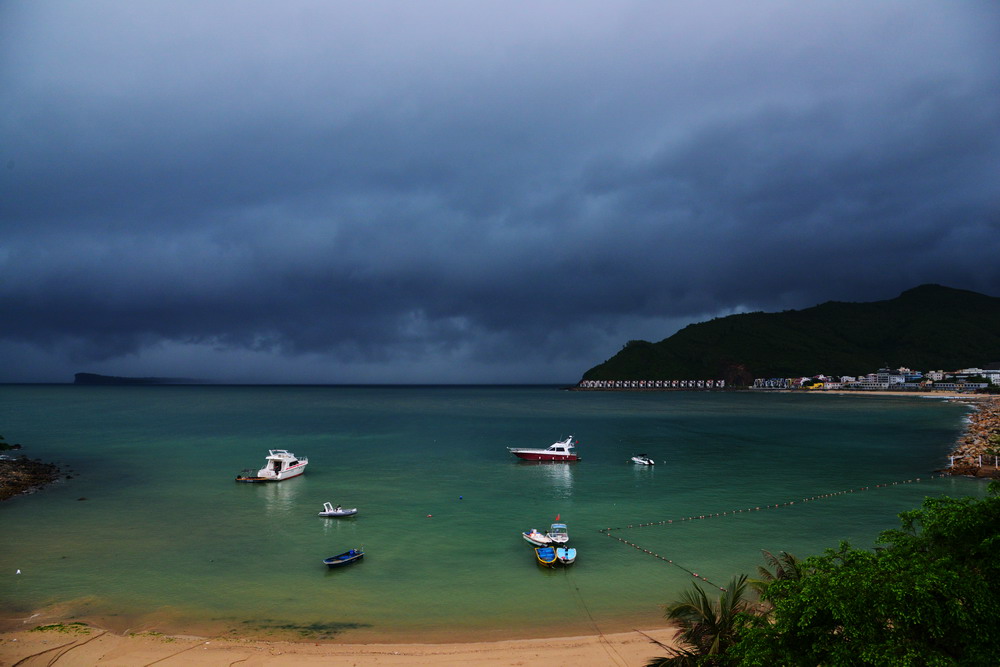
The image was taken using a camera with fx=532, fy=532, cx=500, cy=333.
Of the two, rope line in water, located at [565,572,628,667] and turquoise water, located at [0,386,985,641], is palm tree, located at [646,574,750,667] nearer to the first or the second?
rope line in water, located at [565,572,628,667]

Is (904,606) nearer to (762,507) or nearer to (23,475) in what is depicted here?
(762,507)

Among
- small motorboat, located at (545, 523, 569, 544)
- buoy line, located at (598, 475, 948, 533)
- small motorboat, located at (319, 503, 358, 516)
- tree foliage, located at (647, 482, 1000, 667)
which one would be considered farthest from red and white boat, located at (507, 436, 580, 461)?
tree foliage, located at (647, 482, 1000, 667)

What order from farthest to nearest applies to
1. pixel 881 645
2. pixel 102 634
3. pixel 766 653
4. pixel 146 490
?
pixel 146 490
pixel 102 634
pixel 766 653
pixel 881 645

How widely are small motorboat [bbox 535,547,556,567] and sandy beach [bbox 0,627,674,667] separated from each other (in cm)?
762

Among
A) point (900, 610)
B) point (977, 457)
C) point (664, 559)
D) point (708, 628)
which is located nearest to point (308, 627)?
point (708, 628)

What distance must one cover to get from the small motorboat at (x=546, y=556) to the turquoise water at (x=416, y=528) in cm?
58

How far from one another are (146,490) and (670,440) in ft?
231

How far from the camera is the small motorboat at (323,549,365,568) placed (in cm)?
2856

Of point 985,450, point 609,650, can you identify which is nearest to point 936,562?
point 609,650

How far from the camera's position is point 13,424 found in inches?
4232

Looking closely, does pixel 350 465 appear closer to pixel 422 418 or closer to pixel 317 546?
pixel 317 546

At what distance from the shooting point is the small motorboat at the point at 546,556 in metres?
28.2

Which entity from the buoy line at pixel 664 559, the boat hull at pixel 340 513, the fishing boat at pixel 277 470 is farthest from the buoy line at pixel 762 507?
the fishing boat at pixel 277 470

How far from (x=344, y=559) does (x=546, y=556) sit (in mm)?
10907
